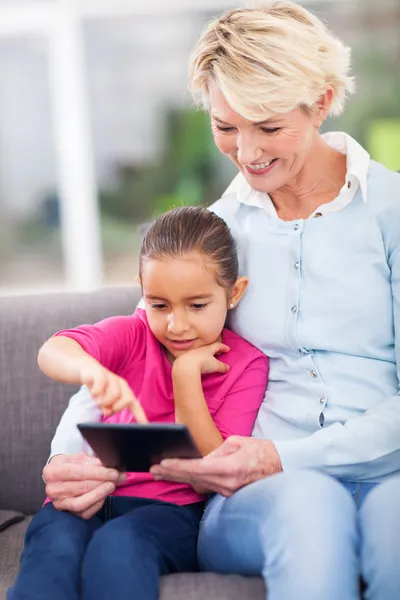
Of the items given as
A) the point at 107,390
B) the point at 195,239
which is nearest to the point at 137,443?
the point at 107,390

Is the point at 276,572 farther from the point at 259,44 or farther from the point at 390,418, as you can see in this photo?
the point at 259,44

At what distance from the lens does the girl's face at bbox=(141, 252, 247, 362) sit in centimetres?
157

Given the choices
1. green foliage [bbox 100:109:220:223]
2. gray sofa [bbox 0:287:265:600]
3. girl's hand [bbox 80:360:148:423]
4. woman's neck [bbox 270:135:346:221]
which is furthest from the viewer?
green foliage [bbox 100:109:220:223]

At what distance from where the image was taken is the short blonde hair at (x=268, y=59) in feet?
4.99

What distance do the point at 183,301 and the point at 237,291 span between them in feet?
0.50

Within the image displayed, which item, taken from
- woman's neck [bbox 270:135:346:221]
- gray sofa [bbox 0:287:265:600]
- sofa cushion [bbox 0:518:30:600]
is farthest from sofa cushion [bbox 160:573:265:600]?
woman's neck [bbox 270:135:346:221]

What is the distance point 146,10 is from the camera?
4.61m

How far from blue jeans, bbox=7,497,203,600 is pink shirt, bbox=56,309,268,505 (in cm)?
4

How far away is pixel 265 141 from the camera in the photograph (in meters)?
1.58

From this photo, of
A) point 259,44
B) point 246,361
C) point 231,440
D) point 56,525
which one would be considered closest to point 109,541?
point 56,525

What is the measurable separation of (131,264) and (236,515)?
3537mm

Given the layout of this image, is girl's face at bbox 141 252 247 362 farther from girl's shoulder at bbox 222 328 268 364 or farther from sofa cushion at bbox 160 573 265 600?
sofa cushion at bbox 160 573 265 600

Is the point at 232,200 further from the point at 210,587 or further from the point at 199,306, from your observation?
the point at 210,587

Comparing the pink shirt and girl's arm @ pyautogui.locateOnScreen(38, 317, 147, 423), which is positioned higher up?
girl's arm @ pyautogui.locateOnScreen(38, 317, 147, 423)
